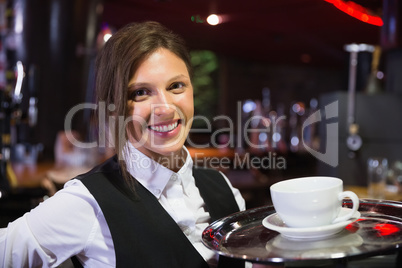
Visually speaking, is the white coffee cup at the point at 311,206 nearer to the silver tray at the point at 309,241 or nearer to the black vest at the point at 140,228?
the silver tray at the point at 309,241

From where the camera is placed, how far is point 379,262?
0.72 meters

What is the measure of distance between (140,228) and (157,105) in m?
0.29

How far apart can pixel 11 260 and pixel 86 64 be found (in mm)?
3453

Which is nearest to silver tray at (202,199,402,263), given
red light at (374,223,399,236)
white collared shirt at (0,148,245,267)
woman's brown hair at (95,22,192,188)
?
Result: red light at (374,223,399,236)

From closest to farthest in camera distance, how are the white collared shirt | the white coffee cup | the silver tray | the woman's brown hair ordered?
the silver tray → the white coffee cup → the white collared shirt → the woman's brown hair

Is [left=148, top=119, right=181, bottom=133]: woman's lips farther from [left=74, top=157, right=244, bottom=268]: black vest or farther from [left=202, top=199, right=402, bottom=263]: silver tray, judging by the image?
[left=202, top=199, right=402, bottom=263]: silver tray

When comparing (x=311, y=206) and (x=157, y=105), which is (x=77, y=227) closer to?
(x=157, y=105)

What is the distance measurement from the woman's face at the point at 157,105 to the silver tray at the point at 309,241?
24cm

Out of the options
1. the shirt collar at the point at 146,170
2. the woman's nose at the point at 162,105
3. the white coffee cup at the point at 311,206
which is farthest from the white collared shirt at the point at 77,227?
the white coffee cup at the point at 311,206

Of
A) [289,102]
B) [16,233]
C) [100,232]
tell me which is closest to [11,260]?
[16,233]

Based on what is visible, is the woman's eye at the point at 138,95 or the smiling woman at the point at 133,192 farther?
the woman's eye at the point at 138,95

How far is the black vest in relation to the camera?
39.2 inches

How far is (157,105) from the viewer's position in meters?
1.06

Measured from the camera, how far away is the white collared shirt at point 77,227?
0.93m
